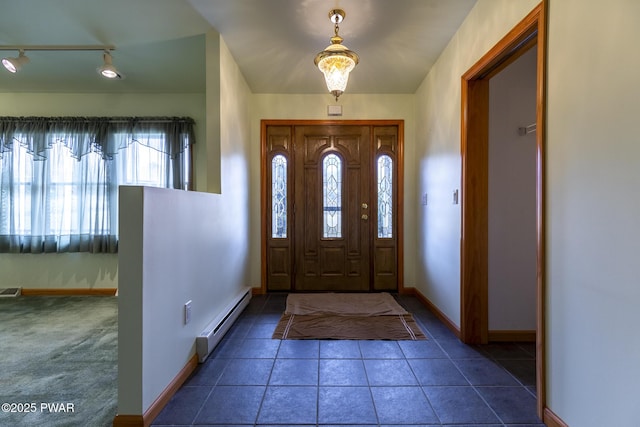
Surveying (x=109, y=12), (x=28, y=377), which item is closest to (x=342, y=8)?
(x=109, y=12)

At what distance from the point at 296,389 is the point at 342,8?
8.03 ft

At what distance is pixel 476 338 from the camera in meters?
2.29

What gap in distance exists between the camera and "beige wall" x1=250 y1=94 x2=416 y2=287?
12.0ft

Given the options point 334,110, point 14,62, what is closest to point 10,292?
point 14,62

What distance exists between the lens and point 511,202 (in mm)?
2318

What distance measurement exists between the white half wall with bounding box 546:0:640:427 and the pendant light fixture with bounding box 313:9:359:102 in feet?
3.79

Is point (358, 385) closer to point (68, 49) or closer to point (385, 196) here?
point (385, 196)

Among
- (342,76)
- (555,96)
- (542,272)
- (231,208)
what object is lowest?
(542,272)

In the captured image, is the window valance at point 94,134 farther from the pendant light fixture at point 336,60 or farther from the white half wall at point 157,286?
the pendant light fixture at point 336,60

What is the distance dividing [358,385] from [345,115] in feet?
9.66

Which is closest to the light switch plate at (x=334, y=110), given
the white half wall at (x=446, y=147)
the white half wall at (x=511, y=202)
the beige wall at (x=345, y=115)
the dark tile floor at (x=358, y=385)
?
the beige wall at (x=345, y=115)

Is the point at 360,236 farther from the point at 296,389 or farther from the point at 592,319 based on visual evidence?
the point at 592,319

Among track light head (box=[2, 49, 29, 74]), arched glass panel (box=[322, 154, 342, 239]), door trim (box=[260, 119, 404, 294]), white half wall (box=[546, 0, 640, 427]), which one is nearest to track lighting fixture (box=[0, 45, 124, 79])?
track light head (box=[2, 49, 29, 74])

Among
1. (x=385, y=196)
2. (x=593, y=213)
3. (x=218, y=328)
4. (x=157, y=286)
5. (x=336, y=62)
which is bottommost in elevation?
(x=218, y=328)
